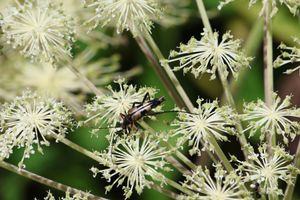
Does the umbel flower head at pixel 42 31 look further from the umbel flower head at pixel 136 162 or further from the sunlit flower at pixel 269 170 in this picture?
the sunlit flower at pixel 269 170

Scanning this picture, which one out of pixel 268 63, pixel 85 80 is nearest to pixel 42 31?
pixel 85 80

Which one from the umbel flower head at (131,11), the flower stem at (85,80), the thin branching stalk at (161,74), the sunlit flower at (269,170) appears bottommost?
the sunlit flower at (269,170)

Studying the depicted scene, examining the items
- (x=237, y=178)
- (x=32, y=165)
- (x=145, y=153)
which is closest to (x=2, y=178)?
(x=32, y=165)

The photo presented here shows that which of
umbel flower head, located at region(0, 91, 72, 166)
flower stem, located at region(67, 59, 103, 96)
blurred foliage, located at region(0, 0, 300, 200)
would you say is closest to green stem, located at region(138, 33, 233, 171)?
flower stem, located at region(67, 59, 103, 96)

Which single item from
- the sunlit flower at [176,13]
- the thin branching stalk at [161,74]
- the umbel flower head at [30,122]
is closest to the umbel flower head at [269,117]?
the thin branching stalk at [161,74]

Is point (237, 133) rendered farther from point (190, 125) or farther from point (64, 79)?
point (64, 79)

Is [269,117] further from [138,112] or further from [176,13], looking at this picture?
[176,13]
